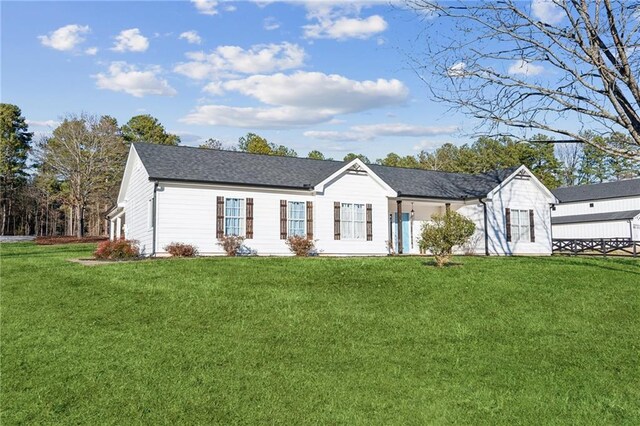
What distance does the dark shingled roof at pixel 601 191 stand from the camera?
151 feet

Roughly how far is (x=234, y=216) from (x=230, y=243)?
1.33 metres

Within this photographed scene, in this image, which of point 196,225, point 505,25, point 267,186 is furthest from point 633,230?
point 505,25

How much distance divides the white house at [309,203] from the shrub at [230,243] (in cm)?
29

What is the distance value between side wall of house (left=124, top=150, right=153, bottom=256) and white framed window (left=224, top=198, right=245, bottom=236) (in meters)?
2.91

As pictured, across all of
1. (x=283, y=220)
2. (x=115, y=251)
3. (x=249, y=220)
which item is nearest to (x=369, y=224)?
(x=283, y=220)

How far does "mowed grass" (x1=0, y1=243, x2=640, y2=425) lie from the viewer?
6.21m

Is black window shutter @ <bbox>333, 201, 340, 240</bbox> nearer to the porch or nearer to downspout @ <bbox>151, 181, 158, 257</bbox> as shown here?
the porch

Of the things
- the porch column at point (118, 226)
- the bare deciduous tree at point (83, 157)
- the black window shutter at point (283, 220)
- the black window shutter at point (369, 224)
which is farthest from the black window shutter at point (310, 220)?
the bare deciduous tree at point (83, 157)

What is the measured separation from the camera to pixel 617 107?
314 inches

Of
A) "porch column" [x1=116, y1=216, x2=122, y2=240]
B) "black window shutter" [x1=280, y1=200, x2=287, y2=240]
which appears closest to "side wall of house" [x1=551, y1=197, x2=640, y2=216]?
"black window shutter" [x1=280, y1=200, x2=287, y2=240]

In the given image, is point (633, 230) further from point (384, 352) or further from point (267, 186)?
point (384, 352)

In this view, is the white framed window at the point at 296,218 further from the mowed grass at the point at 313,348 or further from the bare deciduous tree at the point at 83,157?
the bare deciduous tree at the point at 83,157

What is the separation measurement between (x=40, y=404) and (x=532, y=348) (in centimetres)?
746

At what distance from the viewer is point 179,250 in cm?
1873
